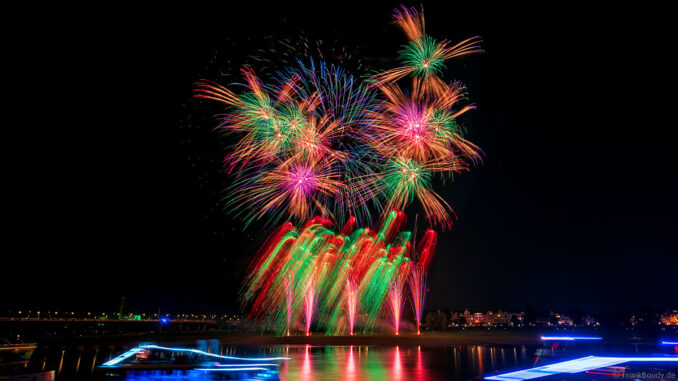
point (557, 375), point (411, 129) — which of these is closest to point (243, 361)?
point (557, 375)

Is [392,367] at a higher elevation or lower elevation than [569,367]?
lower

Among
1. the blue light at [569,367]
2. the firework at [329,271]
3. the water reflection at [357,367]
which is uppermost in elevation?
the firework at [329,271]

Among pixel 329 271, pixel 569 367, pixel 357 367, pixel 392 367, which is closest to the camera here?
pixel 569 367

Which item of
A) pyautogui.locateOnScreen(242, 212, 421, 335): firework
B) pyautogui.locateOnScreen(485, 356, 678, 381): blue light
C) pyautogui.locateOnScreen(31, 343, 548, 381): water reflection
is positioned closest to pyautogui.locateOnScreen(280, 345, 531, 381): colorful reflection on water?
pyautogui.locateOnScreen(31, 343, 548, 381): water reflection

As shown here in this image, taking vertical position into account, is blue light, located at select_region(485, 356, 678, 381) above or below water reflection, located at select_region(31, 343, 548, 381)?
above

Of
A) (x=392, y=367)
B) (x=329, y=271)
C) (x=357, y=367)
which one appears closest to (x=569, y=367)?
(x=392, y=367)

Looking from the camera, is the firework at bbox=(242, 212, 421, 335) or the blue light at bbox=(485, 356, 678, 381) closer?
the blue light at bbox=(485, 356, 678, 381)

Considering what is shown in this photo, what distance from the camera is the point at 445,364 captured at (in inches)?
553

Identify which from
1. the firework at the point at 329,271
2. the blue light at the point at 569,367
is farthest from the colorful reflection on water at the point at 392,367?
the firework at the point at 329,271

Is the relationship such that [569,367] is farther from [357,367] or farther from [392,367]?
[357,367]

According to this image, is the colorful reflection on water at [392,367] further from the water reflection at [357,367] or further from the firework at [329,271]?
the firework at [329,271]

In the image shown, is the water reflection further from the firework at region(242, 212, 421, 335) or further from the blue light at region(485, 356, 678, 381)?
the firework at region(242, 212, 421, 335)

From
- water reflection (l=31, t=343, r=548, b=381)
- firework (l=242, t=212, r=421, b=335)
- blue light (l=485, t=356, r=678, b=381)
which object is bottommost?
water reflection (l=31, t=343, r=548, b=381)

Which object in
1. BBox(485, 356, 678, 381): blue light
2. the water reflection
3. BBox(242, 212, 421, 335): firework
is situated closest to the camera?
BBox(485, 356, 678, 381): blue light
